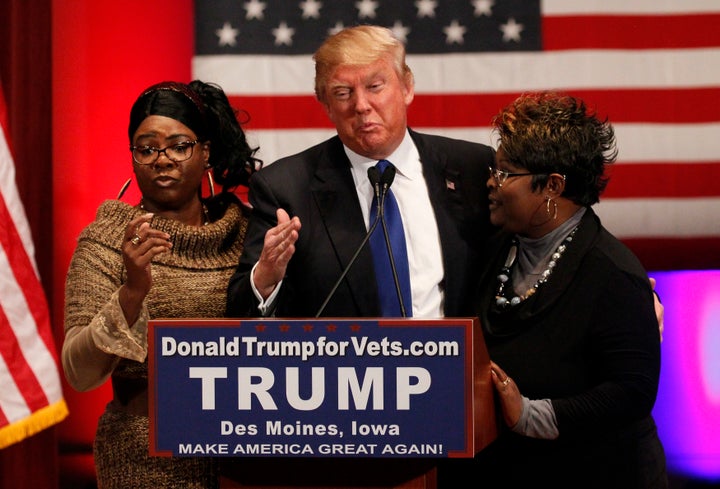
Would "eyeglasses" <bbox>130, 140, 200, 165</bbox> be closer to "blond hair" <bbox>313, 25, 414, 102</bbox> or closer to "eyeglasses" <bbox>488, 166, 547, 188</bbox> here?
"blond hair" <bbox>313, 25, 414, 102</bbox>

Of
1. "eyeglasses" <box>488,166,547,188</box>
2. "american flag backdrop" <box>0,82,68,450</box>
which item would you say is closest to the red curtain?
"american flag backdrop" <box>0,82,68,450</box>

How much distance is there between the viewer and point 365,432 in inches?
59.5

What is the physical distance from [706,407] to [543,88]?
Answer: 118 cm

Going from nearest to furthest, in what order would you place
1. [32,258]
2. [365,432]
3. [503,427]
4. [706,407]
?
[365,432], [503,427], [32,258], [706,407]

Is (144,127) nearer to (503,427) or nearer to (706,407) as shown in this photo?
(503,427)

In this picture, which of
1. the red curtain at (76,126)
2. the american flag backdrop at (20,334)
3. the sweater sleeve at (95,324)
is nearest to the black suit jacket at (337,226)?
the sweater sleeve at (95,324)

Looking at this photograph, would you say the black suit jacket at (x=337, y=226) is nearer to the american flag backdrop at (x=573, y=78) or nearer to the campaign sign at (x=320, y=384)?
the campaign sign at (x=320, y=384)

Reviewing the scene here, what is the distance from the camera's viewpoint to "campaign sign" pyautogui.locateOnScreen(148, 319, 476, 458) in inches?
59.2

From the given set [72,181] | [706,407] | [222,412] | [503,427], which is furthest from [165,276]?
[706,407]

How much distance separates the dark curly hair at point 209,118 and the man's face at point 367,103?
0.31 m

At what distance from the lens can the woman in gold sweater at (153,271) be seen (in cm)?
202

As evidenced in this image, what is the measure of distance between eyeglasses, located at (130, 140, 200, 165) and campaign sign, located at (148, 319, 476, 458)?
0.69 metres

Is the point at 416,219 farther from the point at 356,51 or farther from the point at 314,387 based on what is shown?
the point at 314,387

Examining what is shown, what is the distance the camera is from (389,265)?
2035mm
